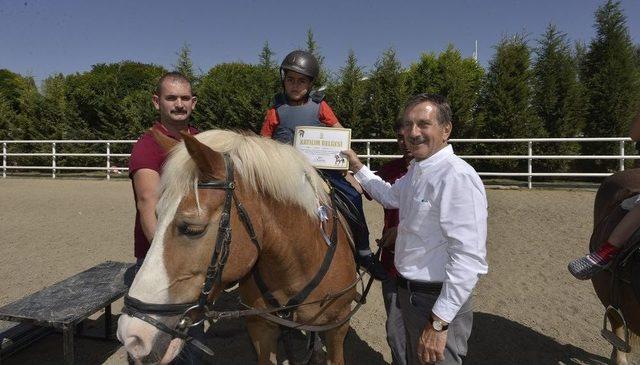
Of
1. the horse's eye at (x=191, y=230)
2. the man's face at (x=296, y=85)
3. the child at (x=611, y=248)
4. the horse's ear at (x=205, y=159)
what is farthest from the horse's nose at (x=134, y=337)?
the child at (x=611, y=248)

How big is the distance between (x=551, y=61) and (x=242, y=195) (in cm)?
1239

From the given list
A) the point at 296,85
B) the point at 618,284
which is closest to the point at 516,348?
the point at 618,284

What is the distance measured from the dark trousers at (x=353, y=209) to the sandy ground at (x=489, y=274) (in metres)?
1.29

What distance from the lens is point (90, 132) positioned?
1484cm

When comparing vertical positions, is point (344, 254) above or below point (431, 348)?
above

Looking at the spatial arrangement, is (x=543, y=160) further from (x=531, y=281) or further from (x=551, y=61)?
(x=531, y=281)

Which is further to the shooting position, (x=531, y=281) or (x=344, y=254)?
(x=531, y=281)

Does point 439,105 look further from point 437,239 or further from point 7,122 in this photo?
point 7,122

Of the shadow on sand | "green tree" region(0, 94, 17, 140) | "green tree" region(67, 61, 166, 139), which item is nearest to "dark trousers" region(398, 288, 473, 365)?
the shadow on sand

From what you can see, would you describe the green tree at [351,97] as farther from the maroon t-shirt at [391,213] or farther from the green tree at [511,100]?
the maroon t-shirt at [391,213]

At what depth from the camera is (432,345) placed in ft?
5.41

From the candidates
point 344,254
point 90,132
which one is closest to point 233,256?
point 344,254

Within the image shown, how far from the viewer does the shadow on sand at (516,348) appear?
3.26 metres

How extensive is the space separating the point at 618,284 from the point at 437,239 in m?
1.73
